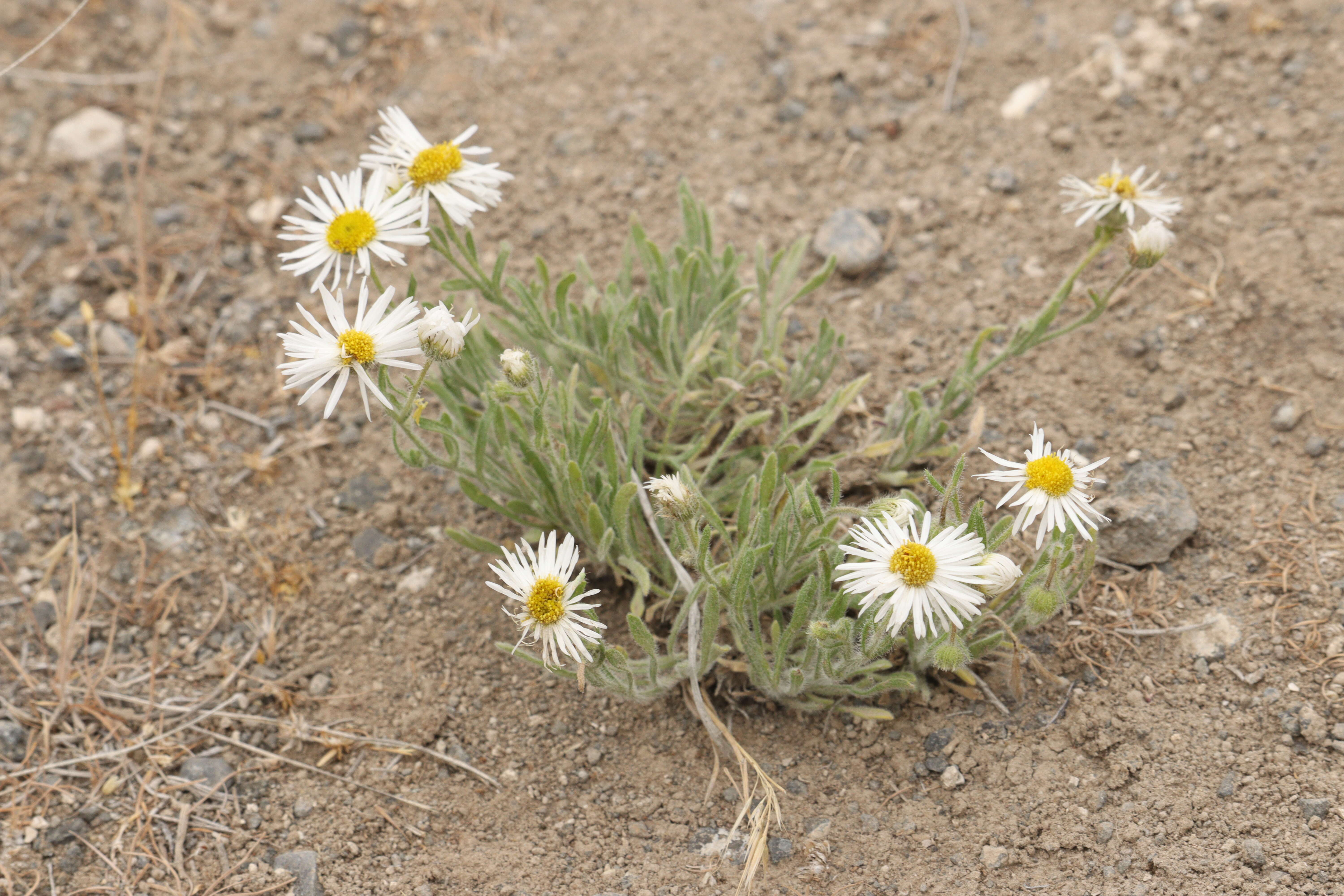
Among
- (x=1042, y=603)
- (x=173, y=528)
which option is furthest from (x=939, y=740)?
(x=173, y=528)

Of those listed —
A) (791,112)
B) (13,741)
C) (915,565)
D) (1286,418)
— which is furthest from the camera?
(791,112)

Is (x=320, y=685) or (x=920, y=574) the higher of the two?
(x=920, y=574)

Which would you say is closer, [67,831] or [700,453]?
[67,831]

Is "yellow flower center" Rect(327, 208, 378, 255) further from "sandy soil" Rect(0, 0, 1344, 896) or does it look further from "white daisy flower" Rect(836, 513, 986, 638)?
"white daisy flower" Rect(836, 513, 986, 638)

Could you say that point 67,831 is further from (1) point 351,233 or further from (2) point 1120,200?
(2) point 1120,200

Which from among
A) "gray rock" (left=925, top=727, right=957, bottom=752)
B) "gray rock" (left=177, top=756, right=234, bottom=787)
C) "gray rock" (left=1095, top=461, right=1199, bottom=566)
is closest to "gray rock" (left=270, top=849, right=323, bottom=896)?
"gray rock" (left=177, top=756, right=234, bottom=787)

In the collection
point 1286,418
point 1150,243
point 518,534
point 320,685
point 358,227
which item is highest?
point 1150,243

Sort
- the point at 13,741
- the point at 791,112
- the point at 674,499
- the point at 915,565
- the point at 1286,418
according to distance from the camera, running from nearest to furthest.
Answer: the point at 915,565 → the point at 674,499 → the point at 13,741 → the point at 1286,418 → the point at 791,112

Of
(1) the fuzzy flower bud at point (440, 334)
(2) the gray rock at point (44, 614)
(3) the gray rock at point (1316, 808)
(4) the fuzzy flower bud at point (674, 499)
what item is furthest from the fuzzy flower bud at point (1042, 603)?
(2) the gray rock at point (44, 614)

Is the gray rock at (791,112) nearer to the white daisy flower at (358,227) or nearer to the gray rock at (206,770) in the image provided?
the white daisy flower at (358,227)
